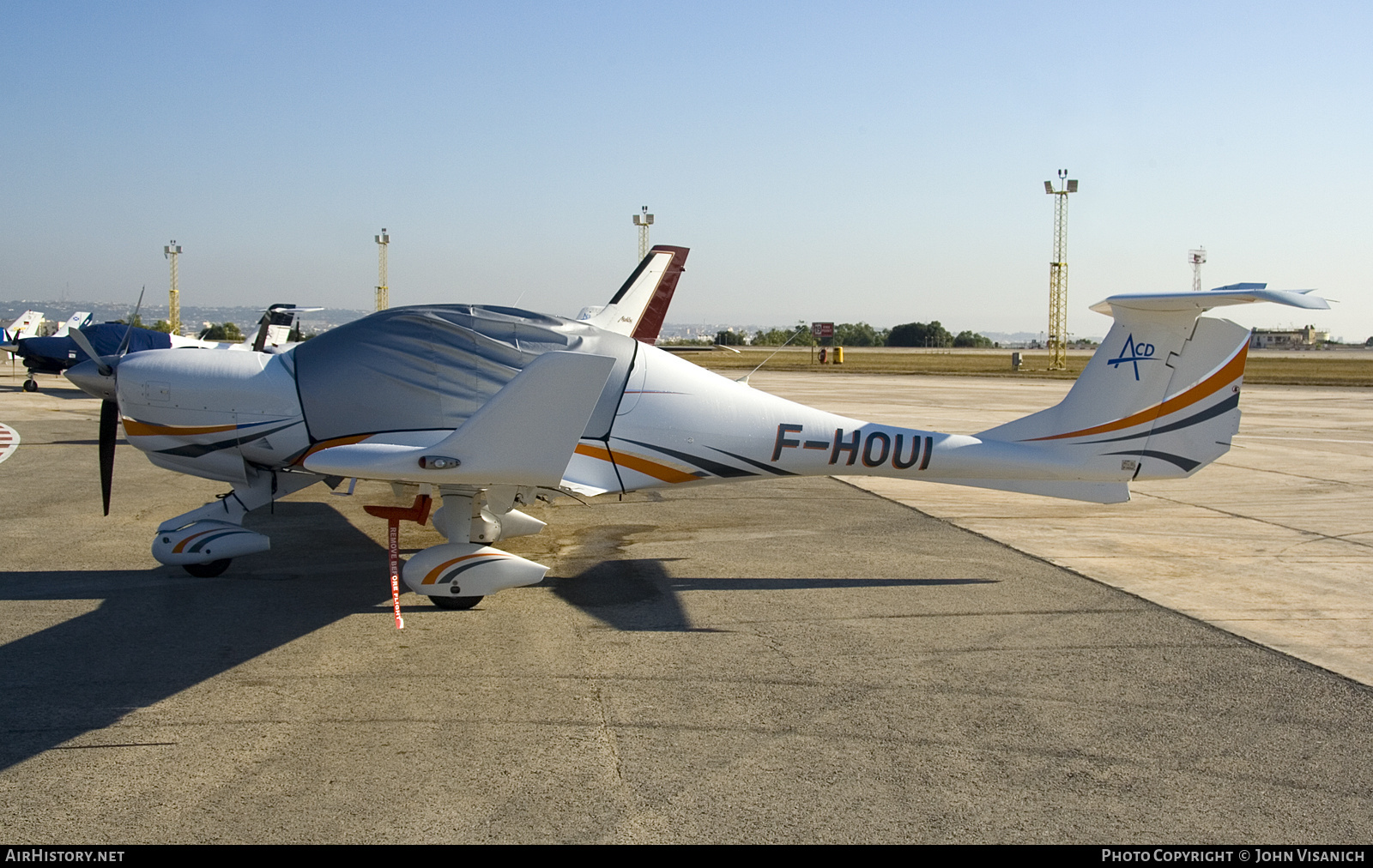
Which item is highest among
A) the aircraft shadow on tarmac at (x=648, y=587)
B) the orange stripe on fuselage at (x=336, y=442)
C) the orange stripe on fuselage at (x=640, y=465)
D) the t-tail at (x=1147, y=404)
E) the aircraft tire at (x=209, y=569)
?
the t-tail at (x=1147, y=404)

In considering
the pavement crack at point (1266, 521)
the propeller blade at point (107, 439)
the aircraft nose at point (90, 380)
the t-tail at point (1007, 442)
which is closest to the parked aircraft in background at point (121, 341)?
the propeller blade at point (107, 439)

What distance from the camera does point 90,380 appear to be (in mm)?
10188

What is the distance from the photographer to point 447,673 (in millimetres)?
6184

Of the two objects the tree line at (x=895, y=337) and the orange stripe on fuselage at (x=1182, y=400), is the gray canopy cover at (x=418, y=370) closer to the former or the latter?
the orange stripe on fuselage at (x=1182, y=400)

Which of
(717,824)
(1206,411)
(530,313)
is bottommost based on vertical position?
Result: (717,824)

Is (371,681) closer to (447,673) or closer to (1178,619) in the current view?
(447,673)

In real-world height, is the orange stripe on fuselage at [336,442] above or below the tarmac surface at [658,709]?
above

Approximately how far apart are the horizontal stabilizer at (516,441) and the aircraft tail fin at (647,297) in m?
14.6

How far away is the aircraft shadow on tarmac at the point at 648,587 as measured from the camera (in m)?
7.60

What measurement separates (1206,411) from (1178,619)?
236 centimetres

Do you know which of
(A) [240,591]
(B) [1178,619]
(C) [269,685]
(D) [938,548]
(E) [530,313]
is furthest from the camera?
(D) [938,548]
